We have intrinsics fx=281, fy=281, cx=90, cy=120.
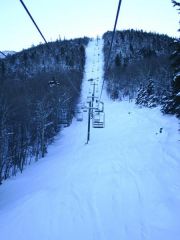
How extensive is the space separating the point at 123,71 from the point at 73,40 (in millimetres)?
68399

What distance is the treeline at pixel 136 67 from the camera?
5266 cm

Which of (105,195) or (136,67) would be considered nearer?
(105,195)

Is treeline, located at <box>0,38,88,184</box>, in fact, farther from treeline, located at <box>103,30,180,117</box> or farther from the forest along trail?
treeline, located at <box>103,30,180,117</box>

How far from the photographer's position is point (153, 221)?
1155 cm

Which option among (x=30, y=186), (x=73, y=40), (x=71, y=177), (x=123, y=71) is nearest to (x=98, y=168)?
(x=71, y=177)

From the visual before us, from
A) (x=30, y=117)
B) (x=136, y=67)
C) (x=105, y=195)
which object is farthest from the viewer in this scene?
(x=136, y=67)

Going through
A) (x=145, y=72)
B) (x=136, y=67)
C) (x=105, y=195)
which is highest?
(x=136, y=67)

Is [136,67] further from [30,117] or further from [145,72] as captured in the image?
[30,117]

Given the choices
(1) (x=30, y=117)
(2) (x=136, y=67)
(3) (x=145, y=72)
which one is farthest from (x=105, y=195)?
(2) (x=136, y=67)

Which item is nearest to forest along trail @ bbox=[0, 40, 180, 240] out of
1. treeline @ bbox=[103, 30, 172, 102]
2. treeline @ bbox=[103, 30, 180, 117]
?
treeline @ bbox=[103, 30, 180, 117]

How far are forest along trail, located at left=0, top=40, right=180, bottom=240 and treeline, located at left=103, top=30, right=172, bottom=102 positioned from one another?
50.3ft

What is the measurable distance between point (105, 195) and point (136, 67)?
194ft

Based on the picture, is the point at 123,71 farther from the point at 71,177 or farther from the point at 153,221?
the point at 153,221

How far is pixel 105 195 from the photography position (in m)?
14.7
